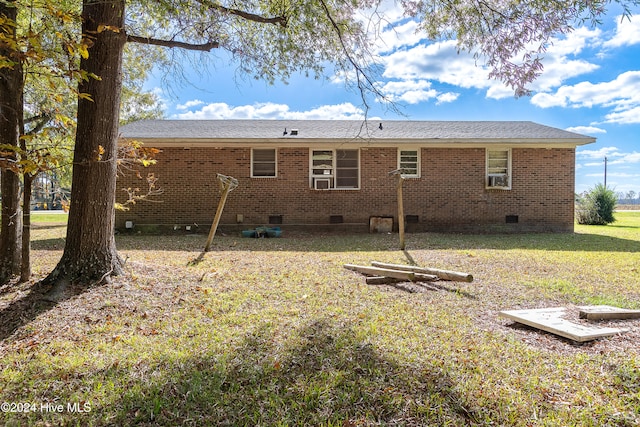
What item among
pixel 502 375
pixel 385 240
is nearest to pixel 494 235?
pixel 385 240

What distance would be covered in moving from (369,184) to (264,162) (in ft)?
12.6

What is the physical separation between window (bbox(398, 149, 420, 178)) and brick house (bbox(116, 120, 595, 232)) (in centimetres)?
4

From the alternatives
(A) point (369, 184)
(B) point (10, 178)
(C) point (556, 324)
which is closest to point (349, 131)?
(A) point (369, 184)

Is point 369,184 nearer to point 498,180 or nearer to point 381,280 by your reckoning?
point 498,180

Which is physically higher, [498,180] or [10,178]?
[498,180]

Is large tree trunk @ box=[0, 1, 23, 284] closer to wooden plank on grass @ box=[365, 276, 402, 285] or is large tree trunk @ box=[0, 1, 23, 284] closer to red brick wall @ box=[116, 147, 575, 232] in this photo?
wooden plank on grass @ box=[365, 276, 402, 285]

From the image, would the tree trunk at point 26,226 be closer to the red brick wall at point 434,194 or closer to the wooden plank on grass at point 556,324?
the wooden plank on grass at point 556,324

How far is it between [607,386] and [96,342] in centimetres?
416

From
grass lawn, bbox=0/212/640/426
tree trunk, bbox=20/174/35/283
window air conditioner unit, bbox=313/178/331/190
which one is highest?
window air conditioner unit, bbox=313/178/331/190

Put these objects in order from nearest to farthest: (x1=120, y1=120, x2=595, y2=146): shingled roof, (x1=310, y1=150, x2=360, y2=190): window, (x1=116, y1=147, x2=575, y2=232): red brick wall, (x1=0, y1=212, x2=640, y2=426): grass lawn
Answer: (x1=0, y1=212, x2=640, y2=426): grass lawn < (x1=120, y1=120, x2=595, y2=146): shingled roof < (x1=116, y1=147, x2=575, y2=232): red brick wall < (x1=310, y1=150, x2=360, y2=190): window

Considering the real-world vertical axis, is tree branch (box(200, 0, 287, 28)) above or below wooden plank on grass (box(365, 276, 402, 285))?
above

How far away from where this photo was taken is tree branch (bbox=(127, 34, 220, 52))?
5445 millimetres

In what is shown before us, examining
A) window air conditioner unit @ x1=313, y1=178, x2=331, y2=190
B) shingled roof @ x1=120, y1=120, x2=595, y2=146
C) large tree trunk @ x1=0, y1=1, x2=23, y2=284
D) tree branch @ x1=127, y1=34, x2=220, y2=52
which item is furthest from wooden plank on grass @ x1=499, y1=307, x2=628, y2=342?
window air conditioner unit @ x1=313, y1=178, x2=331, y2=190

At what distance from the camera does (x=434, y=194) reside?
13.0m
